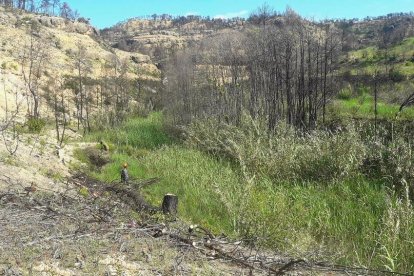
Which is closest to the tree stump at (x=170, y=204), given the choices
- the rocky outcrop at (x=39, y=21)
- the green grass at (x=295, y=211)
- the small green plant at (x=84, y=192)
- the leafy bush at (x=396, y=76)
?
the green grass at (x=295, y=211)

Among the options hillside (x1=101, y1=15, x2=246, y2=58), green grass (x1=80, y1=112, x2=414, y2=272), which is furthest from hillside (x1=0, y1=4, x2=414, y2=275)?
hillside (x1=101, y1=15, x2=246, y2=58)

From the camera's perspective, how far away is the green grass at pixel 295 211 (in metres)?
4.26

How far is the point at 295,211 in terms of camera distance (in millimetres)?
5875

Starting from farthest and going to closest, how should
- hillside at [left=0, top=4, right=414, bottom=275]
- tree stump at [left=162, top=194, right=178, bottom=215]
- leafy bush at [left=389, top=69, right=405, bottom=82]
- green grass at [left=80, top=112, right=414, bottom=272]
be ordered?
leafy bush at [left=389, top=69, right=405, bottom=82] < tree stump at [left=162, top=194, right=178, bottom=215] < green grass at [left=80, top=112, right=414, bottom=272] < hillside at [left=0, top=4, right=414, bottom=275]

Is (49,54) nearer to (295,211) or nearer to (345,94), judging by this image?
(345,94)

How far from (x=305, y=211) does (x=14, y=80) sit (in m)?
19.8

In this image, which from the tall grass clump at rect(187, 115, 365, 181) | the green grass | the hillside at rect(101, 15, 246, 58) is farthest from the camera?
the hillside at rect(101, 15, 246, 58)

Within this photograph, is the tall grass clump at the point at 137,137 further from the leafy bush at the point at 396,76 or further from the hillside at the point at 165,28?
the hillside at the point at 165,28

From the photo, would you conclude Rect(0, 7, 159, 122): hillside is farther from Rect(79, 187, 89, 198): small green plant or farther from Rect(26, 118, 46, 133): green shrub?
Rect(79, 187, 89, 198): small green plant

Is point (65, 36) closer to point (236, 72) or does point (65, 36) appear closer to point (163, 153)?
point (236, 72)

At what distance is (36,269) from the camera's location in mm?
3287

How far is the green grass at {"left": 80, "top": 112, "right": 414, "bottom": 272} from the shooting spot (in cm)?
426

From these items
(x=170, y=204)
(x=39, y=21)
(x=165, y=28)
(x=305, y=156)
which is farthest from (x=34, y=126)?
(x=165, y=28)

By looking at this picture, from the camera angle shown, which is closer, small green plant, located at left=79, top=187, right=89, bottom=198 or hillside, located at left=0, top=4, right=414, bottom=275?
hillside, located at left=0, top=4, right=414, bottom=275
